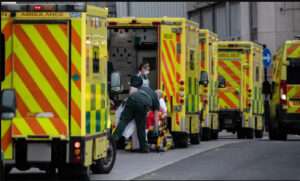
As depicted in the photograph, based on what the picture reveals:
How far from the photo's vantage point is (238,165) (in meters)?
18.3

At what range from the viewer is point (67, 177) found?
1577 centimetres

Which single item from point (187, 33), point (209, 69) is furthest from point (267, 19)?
point (187, 33)

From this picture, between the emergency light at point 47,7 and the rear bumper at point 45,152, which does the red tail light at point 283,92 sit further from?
the rear bumper at point 45,152

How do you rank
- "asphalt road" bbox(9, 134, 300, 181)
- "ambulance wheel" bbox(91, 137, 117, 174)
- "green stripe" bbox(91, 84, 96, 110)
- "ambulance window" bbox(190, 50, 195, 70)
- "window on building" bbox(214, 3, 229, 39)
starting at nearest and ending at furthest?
"green stripe" bbox(91, 84, 96, 110) < "asphalt road" bbox(9, 134, 300, 181) < "ambulance wheel" bbox(91, 137, 117, 174) < "ambulance window" bbox(190, 50, 195, 70) < "window on building" bbox(214, 3, 229, 39)

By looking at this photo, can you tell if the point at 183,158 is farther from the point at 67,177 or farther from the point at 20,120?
the point at 20,120

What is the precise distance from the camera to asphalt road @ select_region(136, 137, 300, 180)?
16141 millimetres

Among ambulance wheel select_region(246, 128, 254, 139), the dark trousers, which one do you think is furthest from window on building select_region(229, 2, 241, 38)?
the dark trousers

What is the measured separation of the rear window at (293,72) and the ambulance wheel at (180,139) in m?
4.33

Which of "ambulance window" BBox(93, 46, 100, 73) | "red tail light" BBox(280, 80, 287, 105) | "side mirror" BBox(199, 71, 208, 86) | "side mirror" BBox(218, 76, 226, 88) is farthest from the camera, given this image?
"side mirror" BBox(218, 76, 226, 88)

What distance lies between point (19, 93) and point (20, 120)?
14.7 inches

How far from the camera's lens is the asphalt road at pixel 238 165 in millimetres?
16141

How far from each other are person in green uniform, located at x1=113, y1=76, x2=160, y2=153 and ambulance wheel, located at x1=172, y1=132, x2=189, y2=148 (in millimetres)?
1909

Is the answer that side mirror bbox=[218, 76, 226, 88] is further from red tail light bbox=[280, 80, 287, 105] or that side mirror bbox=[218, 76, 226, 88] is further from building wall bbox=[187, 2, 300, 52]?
building wall bbox=[187, 2, 300, 52]

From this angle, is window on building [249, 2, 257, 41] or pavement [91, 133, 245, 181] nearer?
pavement [91, 133, 245, 181]
